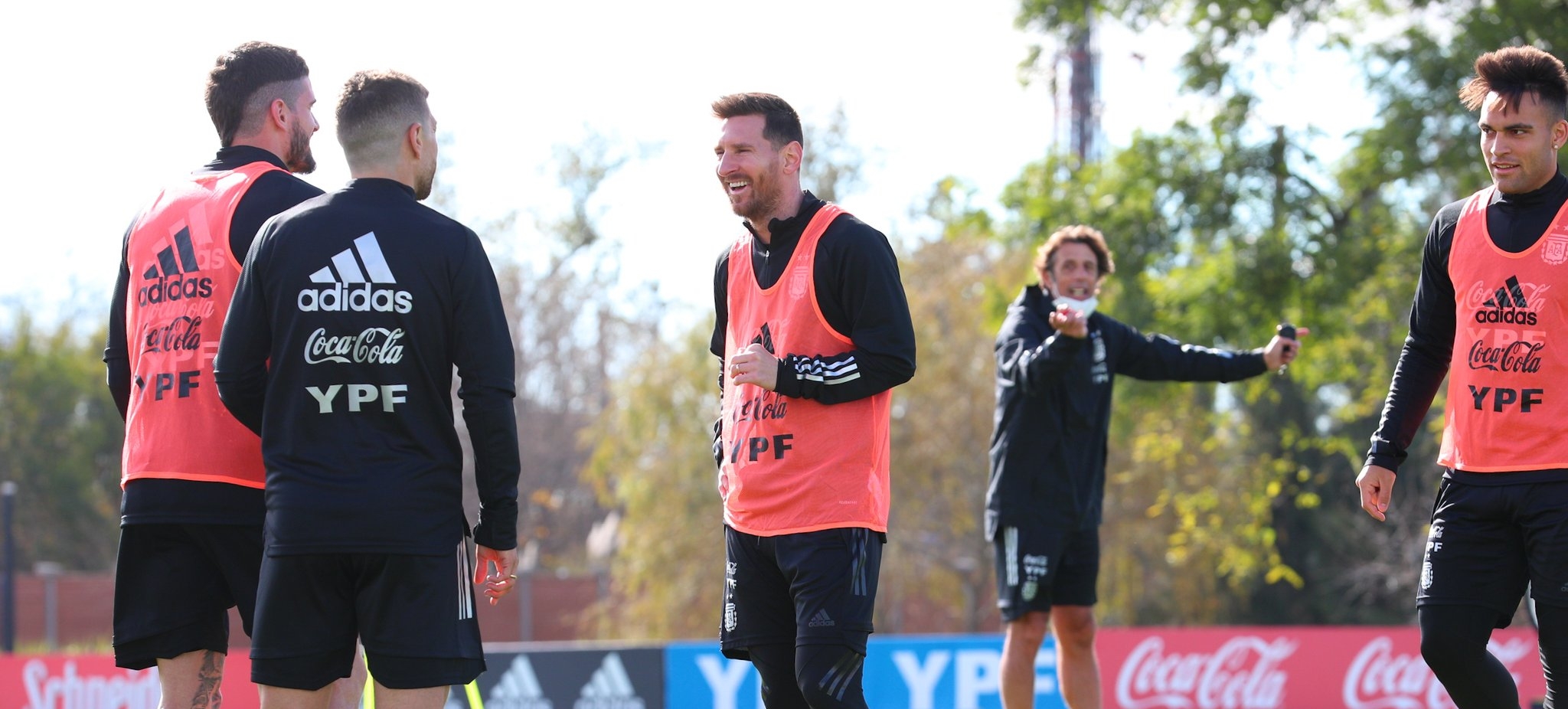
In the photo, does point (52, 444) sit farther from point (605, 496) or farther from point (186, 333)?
point (186, 333)

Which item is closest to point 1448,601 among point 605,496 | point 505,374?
point 505,374

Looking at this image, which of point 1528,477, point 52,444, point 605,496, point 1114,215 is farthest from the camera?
point 52,444

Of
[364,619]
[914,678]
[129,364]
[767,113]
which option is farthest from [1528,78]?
[914,678]

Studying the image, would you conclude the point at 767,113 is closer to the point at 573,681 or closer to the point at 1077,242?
the point at 1077,242

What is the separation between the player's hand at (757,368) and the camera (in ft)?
14.5

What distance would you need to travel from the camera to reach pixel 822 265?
4586 millimetres

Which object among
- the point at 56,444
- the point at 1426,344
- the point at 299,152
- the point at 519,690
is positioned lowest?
the point at 56,444

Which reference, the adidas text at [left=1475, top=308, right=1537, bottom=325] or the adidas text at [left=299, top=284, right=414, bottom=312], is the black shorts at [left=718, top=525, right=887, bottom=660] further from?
the adidas text at [left=1475, top=308, right=1537, bottom=325]

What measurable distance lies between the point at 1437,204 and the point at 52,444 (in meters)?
34.7

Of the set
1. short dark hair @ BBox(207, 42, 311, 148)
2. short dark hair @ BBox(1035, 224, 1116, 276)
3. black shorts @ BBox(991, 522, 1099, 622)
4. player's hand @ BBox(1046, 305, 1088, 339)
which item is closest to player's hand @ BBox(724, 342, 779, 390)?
player's hand @ BBox(1046, 305, 1088, 339)

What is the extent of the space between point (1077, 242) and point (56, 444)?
3924 cm

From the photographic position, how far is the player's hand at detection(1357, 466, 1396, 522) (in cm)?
470

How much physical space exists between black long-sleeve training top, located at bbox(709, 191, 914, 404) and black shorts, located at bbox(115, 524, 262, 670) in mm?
1674

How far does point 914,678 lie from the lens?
11.6 metres
